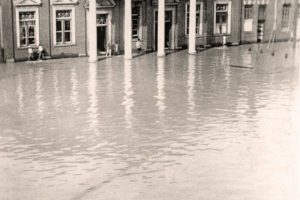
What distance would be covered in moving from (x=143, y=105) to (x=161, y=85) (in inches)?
170

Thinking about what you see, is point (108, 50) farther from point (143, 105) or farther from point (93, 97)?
point (143, 105)

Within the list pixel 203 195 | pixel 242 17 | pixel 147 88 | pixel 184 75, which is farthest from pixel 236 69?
pixel 203 195

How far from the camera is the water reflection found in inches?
672

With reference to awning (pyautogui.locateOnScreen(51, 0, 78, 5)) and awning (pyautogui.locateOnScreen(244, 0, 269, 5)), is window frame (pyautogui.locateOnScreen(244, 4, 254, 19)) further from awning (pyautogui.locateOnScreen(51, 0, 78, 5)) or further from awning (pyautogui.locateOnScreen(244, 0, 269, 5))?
awning (pyautogui.locateOnScreen(51, 0, 78, 5))

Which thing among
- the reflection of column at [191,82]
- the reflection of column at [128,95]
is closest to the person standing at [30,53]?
the reflection of column at [128,95]

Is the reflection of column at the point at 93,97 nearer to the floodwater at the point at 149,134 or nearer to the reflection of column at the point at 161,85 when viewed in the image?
the floodwater at the point at 149,134

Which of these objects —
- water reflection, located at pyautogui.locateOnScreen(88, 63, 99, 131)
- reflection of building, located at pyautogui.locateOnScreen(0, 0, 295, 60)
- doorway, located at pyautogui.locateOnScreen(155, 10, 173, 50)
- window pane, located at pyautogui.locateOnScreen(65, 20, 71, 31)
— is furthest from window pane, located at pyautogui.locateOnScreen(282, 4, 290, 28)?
water reflection, located at pyautogui.locateOnScreen(88, 63, 99, 131)

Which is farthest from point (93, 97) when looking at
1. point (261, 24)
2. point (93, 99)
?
point (261, 24)

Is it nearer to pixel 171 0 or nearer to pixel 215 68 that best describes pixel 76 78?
pixel 215 68

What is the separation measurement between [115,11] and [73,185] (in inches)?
985

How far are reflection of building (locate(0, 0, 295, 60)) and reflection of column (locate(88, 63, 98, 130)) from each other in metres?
4.65

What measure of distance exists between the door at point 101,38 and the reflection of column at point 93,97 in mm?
5725

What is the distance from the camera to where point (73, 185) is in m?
11.4

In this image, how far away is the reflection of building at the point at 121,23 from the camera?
103 ft
